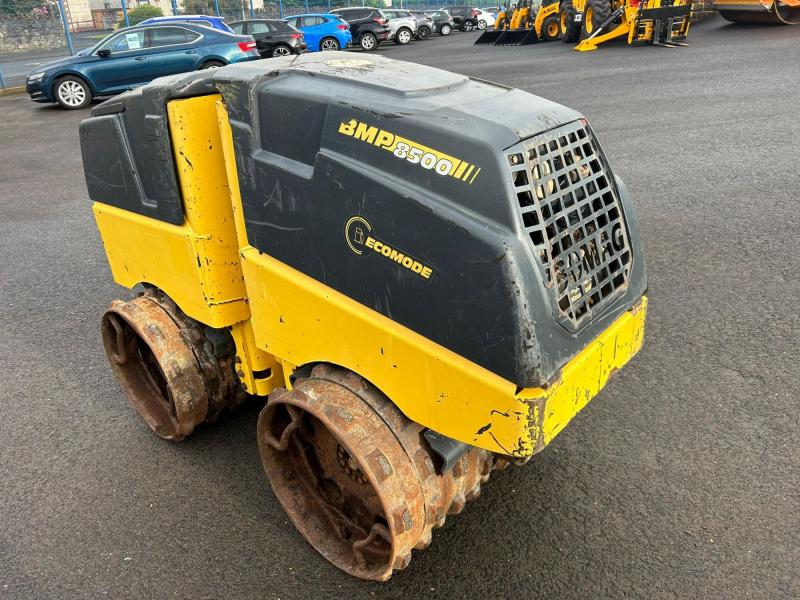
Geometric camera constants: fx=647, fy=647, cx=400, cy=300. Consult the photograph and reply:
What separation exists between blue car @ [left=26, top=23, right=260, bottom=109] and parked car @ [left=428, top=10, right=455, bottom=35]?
20.9 metres

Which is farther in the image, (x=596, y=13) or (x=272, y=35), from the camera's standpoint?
(x=272, y=35)

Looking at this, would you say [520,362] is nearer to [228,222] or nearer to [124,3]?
[228,222]

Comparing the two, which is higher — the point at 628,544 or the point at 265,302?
the point at 265,302

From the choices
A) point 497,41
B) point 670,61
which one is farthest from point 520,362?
point 497,41

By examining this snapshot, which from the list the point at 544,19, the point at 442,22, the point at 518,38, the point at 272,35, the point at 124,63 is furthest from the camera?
the point at 442,22

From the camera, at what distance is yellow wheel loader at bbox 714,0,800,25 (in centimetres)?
1642

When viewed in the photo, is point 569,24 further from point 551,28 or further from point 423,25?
point 423,25

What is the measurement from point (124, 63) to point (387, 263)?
42.3 feet

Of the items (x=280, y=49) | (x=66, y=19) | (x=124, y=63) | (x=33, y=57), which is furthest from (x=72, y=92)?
(x=33, y=57)

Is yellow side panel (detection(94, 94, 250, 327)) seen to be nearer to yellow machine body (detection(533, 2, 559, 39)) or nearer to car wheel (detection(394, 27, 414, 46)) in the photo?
yellow machine body (detection(533, 2, 559, 39))

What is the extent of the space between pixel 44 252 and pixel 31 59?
21.1m

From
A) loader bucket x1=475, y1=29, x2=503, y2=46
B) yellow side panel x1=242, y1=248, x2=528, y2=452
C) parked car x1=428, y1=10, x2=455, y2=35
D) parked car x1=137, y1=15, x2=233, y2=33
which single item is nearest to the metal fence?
parked car x1=137, y1=15, x2=233, y2=33

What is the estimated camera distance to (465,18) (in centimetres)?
3462

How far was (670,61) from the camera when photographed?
13359 mm
